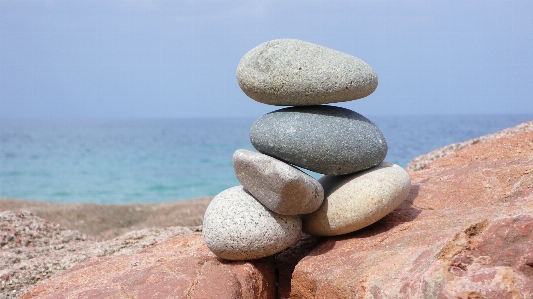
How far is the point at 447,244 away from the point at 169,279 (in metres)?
2.03

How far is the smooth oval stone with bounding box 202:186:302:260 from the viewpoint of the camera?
14.1ft

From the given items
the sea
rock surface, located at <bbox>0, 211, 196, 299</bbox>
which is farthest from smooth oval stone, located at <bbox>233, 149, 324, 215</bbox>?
the sea

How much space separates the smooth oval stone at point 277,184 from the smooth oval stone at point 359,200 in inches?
6.5

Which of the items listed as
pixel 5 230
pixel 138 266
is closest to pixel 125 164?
pixel 5 230

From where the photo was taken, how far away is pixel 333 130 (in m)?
4.47

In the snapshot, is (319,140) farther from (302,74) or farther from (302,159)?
(302,74)

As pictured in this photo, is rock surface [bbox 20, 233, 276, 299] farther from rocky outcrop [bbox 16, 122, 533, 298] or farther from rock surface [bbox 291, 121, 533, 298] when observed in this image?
rock surface [bbox 291, 121, 533, 298]

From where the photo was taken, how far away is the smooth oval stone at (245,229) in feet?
14.1

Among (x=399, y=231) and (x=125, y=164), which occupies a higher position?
(x=399, y=231)

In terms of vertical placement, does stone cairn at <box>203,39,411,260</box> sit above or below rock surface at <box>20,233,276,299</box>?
above

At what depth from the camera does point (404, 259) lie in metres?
3.67

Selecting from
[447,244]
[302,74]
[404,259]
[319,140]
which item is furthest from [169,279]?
[447,244]

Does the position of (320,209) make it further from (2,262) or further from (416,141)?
(416,141)

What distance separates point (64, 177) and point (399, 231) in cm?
2377
